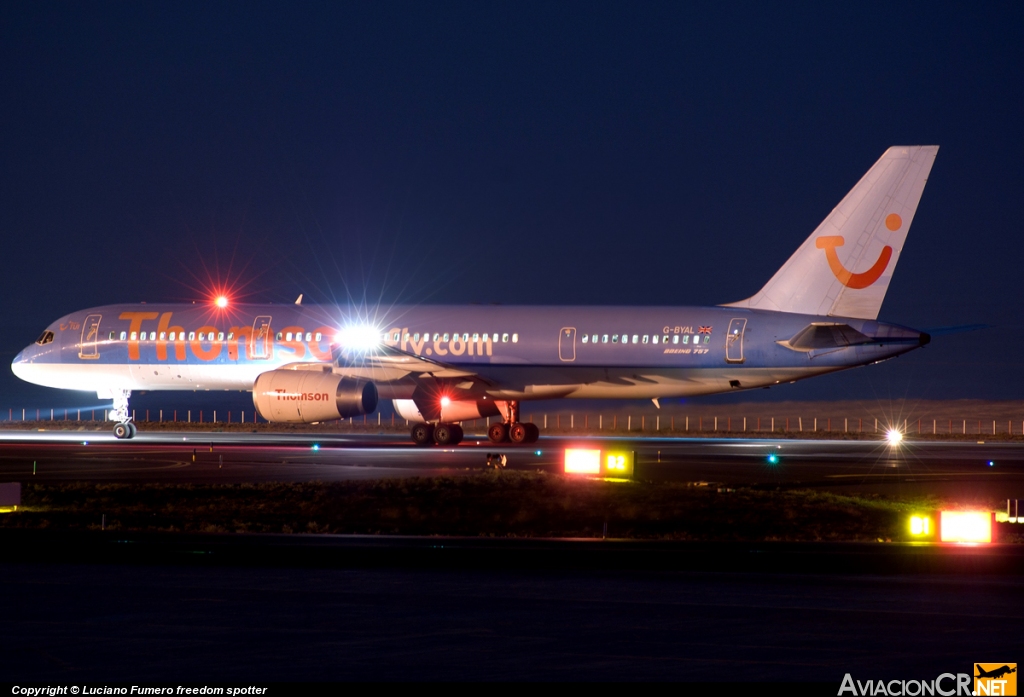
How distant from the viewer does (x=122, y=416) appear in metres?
51.1

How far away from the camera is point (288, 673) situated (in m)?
9.98

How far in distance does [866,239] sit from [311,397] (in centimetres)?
1875

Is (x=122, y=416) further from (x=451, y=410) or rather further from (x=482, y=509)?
(x=482, y=509)

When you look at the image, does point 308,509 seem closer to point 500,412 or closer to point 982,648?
point 982,648

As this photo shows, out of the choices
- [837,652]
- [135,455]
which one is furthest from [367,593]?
[135,455]

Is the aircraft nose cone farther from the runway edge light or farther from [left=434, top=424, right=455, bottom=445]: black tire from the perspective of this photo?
the runway edge light

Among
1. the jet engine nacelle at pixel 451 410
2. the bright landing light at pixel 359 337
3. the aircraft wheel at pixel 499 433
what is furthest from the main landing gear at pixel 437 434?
the bright landing light at pixel 359 337

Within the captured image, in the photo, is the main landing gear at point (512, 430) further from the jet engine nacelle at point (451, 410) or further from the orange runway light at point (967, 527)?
the orange runway light at point (967, 527)

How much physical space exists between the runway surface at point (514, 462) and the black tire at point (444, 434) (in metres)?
0.67

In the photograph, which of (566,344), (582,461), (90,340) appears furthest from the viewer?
(90,340)

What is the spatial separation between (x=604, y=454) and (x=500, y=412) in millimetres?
17509

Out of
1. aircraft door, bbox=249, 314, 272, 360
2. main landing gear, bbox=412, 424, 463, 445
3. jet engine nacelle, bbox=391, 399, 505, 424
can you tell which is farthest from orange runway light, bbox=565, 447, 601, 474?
aircraft door, bbox=249, 314, 272, 360

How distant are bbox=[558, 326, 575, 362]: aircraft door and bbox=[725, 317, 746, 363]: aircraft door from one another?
5.34 m

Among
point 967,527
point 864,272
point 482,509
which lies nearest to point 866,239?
point 864,272
